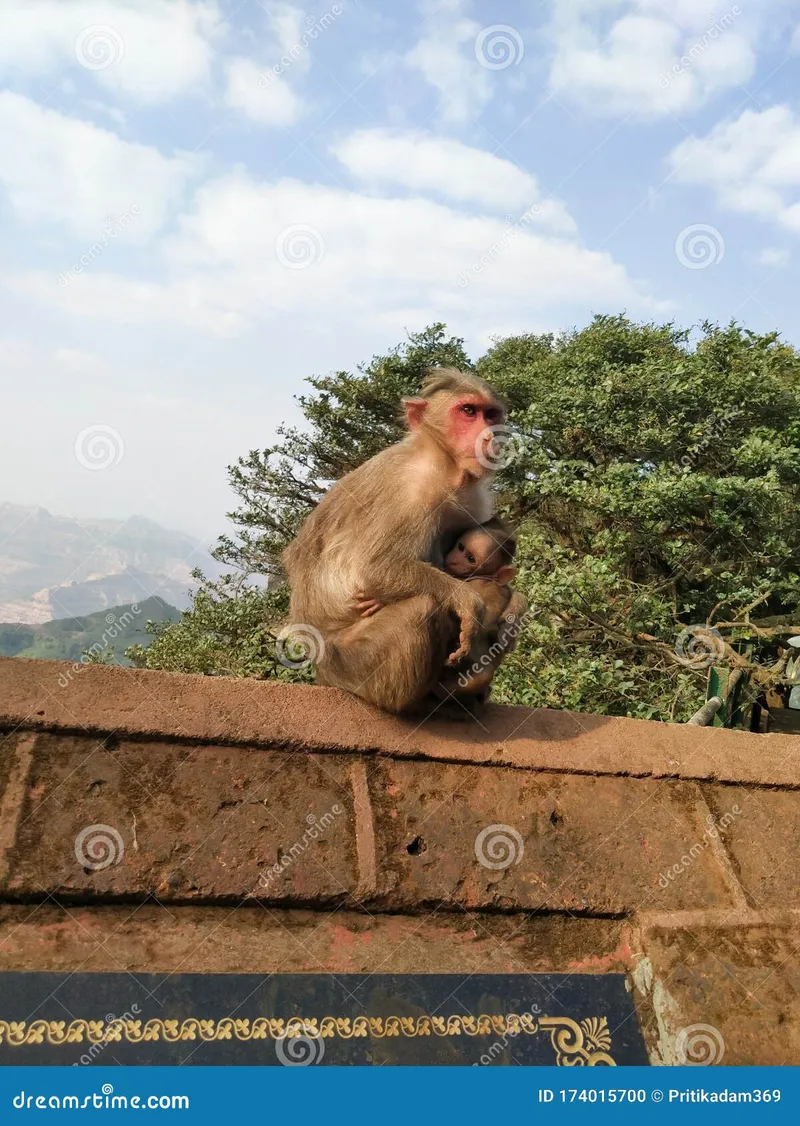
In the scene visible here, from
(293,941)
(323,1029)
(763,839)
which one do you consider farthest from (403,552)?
(323,1029)

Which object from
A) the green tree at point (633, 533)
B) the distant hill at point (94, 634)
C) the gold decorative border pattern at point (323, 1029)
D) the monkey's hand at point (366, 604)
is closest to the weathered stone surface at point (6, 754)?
the gold decorative border pattern at point (323, 1029)

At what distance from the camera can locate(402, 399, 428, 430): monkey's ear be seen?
4.55m

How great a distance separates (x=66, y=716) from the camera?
2783 millimetres

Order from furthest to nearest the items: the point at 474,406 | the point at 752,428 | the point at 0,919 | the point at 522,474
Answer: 1. the point at 522,474
2. the point at 752,428
3. the point at 474,406
4. the point at 0,919

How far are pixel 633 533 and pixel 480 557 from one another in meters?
6.57

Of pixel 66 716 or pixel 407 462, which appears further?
pixel 407 462

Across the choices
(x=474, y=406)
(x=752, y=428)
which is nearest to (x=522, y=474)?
(x=752, y=428)

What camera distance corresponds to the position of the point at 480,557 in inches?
163

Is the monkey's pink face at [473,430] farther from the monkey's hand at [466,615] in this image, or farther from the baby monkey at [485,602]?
the monkey's hand at [466,615]

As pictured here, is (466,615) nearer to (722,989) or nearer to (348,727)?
(348,727)

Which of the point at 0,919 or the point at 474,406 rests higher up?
the point at 474,406

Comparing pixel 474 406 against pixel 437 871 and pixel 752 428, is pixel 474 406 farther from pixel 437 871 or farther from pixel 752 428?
pixel 752 428

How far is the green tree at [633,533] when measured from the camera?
900cm

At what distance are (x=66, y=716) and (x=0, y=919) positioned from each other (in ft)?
2.21
